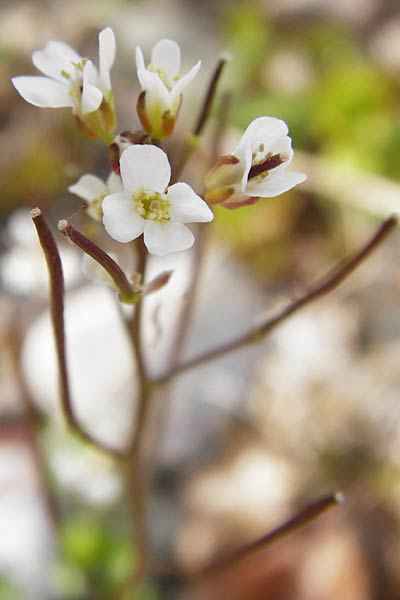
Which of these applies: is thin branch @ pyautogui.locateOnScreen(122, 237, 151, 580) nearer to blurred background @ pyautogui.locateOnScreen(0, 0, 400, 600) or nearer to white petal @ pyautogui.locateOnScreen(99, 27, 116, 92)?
blurred background @ pyautogui.locateOnScreen(0, 0, 400, 600)

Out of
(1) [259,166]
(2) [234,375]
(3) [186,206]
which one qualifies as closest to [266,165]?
(1) [259,166]

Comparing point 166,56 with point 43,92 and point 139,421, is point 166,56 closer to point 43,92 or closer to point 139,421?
point 43,92

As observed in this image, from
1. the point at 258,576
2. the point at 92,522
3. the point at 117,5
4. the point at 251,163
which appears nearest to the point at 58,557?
the point at 92,522

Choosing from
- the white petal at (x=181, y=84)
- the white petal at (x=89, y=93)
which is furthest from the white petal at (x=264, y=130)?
the white petal at (x=89, y=93)

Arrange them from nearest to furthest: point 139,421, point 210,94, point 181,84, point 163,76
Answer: point 181,84 → point 163,76 → point 210,94 → point 139,421

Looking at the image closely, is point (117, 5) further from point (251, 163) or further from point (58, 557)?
point (251, 163)

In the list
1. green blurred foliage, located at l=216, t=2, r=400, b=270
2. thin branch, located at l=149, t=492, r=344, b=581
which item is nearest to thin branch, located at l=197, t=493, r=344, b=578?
thin branch, located at l=149, t=492, r=344, b=581
